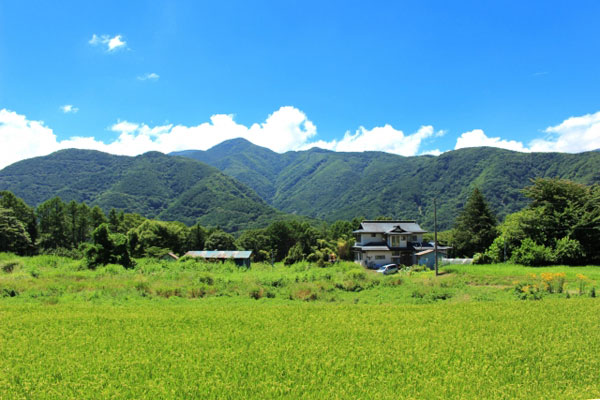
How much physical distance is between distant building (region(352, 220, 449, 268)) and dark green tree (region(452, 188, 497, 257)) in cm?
608

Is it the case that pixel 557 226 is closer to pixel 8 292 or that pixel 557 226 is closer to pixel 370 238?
pixel 370 238

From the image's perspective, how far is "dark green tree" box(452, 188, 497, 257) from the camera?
40406 millimetres

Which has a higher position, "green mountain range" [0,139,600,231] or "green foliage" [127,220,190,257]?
"green mountain range" [0,139,600,231]

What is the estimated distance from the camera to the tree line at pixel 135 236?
40.4m

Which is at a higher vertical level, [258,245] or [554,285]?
[554,285]

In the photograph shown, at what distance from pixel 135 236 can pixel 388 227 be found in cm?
3281

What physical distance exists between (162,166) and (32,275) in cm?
14833

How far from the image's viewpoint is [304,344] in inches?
348

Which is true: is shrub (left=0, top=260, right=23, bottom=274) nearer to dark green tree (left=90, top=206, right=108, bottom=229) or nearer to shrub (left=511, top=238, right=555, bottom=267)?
dark green tree (left=90, top=206, right=108, bottom=229)

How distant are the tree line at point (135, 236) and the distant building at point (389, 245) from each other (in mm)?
5045

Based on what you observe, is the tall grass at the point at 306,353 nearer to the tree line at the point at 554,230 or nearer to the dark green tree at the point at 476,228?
the tree line at the point at 554,230

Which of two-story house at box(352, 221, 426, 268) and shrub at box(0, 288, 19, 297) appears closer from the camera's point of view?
shrub at box(0, 288, 19, 297)

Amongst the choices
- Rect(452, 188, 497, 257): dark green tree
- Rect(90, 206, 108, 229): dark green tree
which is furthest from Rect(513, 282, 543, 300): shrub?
Rect(90, 206, 108, 229): dark green tree

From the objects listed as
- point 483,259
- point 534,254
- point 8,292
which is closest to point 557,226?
point 534,254
